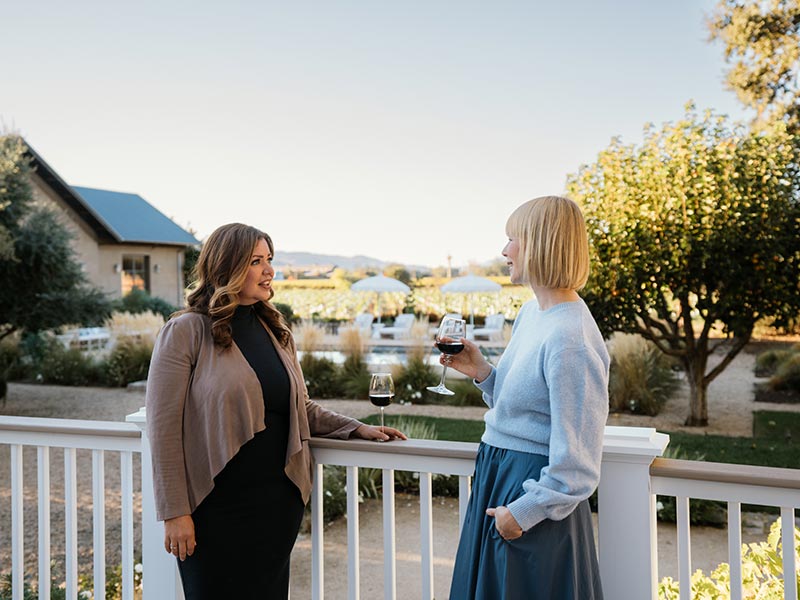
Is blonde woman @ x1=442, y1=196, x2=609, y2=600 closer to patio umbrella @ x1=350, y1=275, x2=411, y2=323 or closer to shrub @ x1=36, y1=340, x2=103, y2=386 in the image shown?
shrub @ x1=36, y1=340, x2=103, y2=386

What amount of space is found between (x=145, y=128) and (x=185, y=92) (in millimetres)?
4761

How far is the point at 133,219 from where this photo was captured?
22531mm

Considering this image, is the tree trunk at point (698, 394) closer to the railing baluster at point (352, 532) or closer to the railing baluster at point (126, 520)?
the railing baluster at point (352, 532)

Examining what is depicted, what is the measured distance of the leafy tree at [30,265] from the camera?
34.2 feet

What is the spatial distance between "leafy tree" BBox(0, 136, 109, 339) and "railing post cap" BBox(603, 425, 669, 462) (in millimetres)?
10329

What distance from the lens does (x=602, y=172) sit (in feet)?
27.8

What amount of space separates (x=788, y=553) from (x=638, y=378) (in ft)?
26.9

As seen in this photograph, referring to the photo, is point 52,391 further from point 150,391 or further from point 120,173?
point 120,173

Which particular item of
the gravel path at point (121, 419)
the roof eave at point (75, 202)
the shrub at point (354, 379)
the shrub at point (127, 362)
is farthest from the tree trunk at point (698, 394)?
the roof eave at point (75, 202)

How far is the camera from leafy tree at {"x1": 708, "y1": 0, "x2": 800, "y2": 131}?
11008 millimetres

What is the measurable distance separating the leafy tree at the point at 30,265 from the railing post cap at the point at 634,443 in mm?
10329

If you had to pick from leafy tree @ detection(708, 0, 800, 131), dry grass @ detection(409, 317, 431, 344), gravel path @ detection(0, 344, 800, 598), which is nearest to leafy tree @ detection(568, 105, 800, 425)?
gravel path @ detection(0, 344, 800, 598)

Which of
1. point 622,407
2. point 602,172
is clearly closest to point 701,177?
point 602,172

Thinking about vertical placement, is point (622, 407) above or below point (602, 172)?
below
